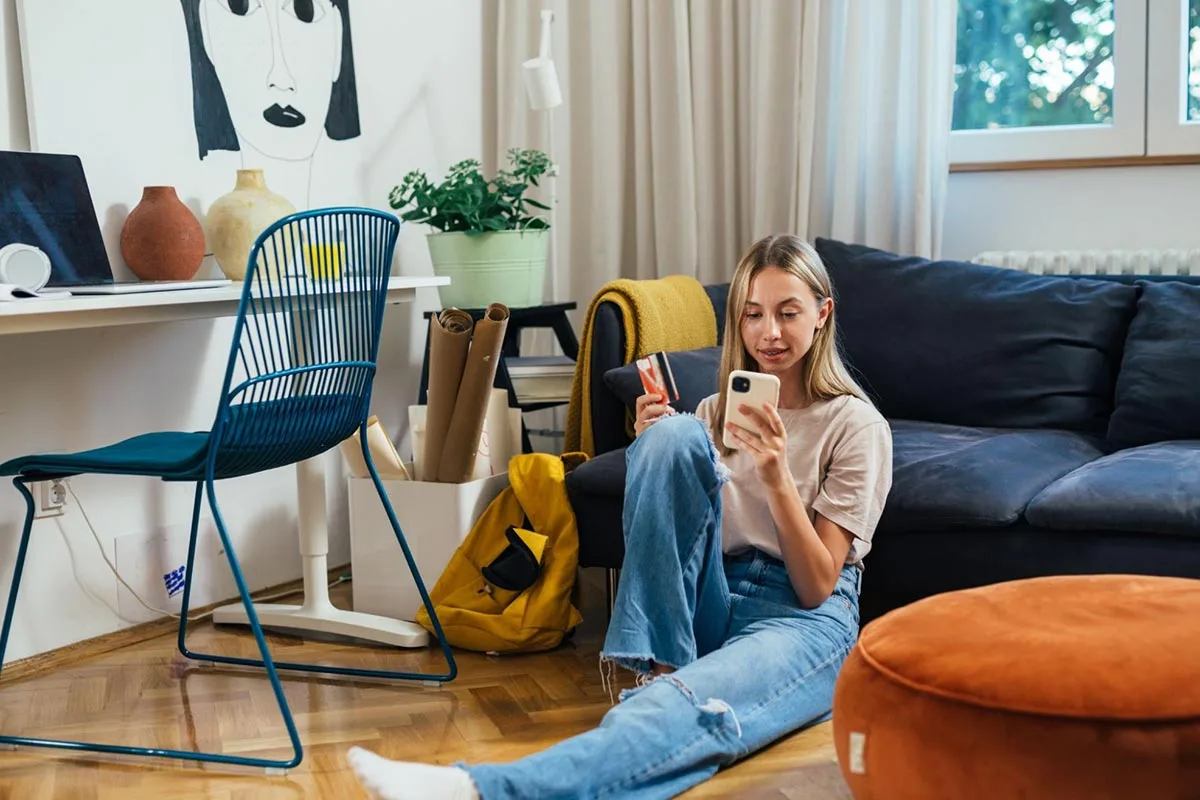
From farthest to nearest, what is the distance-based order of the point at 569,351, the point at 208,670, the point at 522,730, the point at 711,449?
1. the point at 569,351
2. the point at 208,670
3. the point at 522,730
4. the point at 711,449

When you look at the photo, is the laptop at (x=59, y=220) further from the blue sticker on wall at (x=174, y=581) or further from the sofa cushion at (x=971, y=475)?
the sofa cushion at (x=971, y=475)

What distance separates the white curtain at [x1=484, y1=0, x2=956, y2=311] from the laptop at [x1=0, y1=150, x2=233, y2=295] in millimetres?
1322

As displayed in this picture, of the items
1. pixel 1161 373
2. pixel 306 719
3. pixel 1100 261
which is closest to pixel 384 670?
pixel 306 719

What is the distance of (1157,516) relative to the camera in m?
2.10

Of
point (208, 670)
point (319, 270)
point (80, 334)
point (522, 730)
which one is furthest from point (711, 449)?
point (80, 334)

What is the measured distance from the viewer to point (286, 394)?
2.25 metres

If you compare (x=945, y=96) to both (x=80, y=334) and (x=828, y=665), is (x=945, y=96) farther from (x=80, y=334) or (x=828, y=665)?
(x=80, y=334)

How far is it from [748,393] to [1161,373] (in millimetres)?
1075

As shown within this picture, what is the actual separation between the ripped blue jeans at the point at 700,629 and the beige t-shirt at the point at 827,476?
2.0 inches

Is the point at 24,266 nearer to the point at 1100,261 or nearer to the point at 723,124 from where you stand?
the point at 723,124

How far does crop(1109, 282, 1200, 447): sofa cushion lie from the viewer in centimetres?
257

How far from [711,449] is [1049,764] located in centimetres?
72

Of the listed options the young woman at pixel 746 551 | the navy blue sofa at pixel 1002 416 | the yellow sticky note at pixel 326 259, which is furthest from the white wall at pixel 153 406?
the young woman at pixel 746 551

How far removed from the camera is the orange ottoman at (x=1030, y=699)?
1429mm
